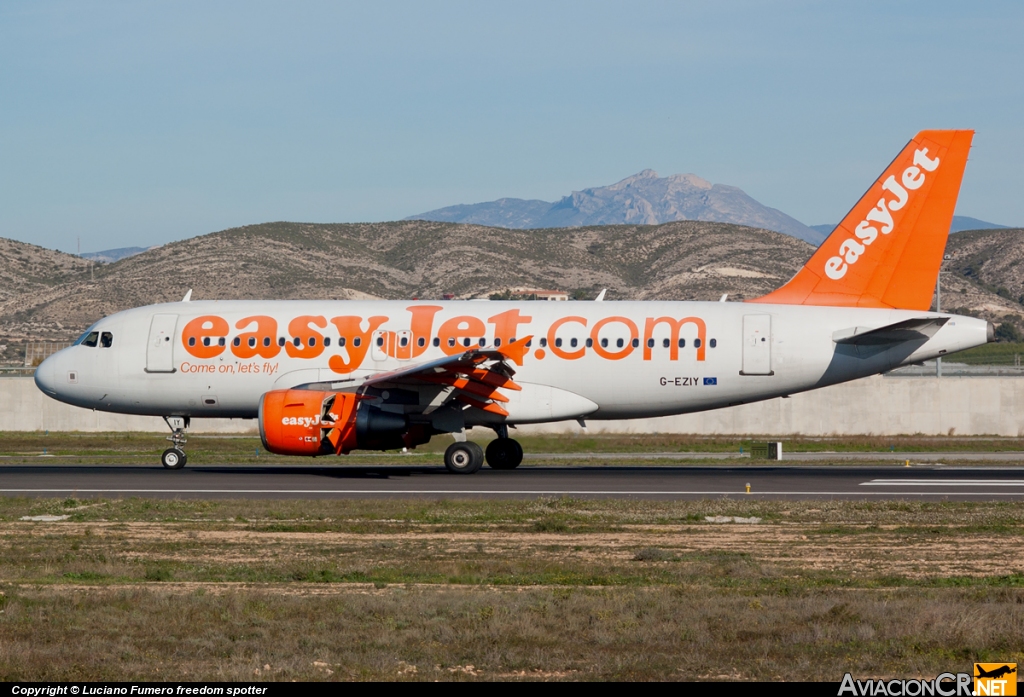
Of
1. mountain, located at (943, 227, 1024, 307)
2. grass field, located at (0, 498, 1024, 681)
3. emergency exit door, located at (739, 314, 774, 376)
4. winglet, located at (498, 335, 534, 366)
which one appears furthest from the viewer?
mountain, located at (943, 227, 1024, 307)

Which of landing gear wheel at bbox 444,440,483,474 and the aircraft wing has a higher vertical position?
the aircraft wing

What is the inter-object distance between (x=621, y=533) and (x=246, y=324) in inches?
614

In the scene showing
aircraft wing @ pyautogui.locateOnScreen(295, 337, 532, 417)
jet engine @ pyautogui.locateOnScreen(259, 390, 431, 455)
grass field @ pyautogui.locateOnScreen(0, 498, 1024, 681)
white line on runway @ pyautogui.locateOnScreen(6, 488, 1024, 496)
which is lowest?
grass field @ pyautogui.locateOnScreen(0, 498, 1024, 681)

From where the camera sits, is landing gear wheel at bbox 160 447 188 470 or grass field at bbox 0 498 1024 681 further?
landing gear wheel at bbox 160 447 188 470

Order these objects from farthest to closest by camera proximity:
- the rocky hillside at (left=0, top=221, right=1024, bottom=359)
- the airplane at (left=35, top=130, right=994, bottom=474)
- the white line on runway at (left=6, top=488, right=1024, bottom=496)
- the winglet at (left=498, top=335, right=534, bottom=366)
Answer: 1. the rocky hillside at (left=0, top=221, right=1024, bottom=359)
2. the winglet at (left=498, top=335, right=534, bottom=366)
3. the airplane at (left=35, top=130, right=994, bottom=474)
4. the white line on runway at (left=6, top=488, right=1024, bottom=496)

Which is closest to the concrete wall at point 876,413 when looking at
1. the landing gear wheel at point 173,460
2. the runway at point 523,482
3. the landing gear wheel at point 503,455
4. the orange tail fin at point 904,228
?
the runway at point 523,482

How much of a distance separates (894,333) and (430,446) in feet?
57.8

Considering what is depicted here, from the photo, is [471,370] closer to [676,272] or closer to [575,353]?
[575,353]

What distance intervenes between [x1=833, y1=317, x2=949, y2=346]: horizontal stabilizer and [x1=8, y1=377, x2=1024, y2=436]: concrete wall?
23317 millimetres

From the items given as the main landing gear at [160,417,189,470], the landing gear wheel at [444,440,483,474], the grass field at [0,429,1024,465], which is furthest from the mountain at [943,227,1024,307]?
the main landing gear at [160,417,189,470]

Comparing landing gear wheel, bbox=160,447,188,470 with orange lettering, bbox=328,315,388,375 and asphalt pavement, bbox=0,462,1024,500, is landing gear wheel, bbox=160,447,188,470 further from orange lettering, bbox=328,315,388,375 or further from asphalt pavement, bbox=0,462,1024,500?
orange lettering, bbox=328,315,388,375

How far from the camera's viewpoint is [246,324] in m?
30.2

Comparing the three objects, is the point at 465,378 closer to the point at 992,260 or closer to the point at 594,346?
the point at 594,346

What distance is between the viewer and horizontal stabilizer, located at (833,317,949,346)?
89.0 feet
